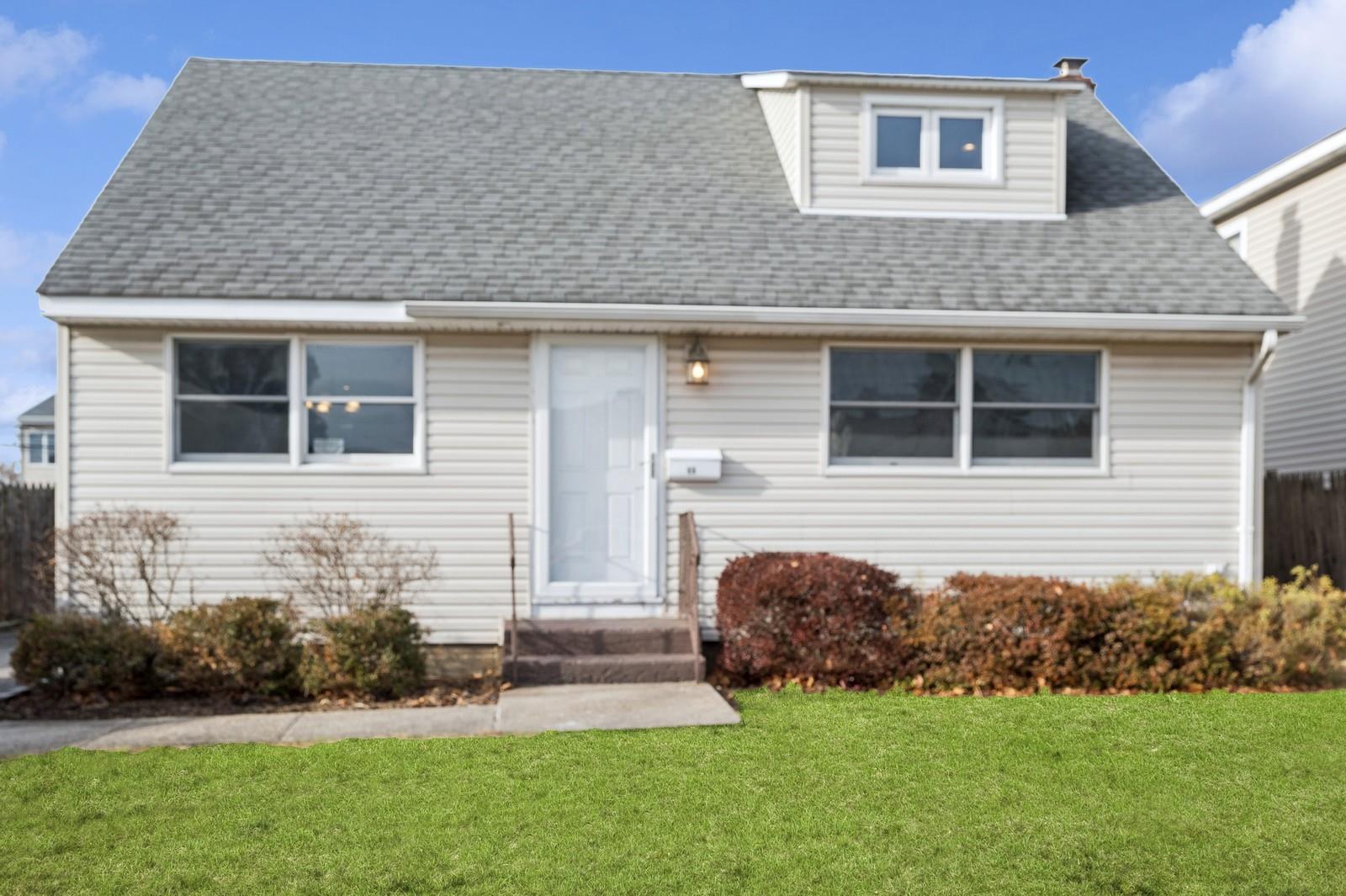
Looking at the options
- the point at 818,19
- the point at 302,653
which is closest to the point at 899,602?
the point at 302,653

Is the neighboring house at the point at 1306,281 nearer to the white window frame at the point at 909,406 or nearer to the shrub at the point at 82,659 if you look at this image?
the white window frame at the point at 909,406

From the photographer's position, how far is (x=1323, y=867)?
4.36 m

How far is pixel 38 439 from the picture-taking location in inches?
1507

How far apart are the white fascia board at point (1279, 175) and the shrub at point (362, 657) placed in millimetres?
10741

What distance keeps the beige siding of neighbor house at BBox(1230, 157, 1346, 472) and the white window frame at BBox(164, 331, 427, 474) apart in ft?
34.7

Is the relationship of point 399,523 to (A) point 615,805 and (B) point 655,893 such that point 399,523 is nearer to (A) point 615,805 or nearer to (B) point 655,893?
(A) point 615,805

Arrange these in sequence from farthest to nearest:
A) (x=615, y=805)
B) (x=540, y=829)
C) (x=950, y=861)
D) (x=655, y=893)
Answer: (x=615, y=805) → (x=540, y=829) → (x=950, y=861) → (x=655, y=893)

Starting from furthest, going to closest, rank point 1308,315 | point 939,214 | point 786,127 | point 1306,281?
point 1306,281
point 1308,315
point 786,127
point 939,214

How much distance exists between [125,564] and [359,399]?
2.25 meters

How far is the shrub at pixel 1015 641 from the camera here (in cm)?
787

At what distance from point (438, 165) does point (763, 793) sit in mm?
7352

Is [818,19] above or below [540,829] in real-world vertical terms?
above

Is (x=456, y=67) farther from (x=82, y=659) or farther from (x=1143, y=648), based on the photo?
(x=1143, y=648)

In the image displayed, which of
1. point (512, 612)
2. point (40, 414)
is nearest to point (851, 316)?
point (512, 612)
